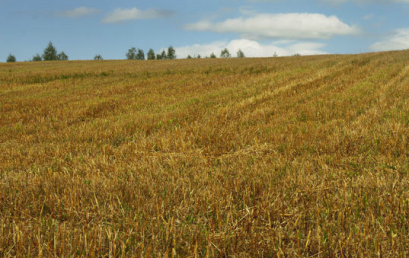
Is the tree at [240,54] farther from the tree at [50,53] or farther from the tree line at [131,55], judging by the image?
the tree at [50,53]

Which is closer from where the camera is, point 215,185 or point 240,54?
point 215,185

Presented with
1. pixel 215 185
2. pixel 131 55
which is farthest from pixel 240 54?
pixel 215 185

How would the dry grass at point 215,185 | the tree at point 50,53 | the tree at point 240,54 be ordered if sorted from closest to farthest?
the dry grass at point 215,185, the tree at point 50,53, the tree at point 240,54

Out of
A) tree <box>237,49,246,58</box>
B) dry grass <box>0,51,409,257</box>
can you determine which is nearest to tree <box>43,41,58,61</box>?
tree <box>237,49,246,58</box>

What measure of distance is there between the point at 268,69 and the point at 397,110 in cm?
1611

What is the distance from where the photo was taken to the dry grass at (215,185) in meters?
2.64

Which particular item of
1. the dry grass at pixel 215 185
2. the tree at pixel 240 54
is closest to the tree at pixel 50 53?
the tree at pixel 240 54

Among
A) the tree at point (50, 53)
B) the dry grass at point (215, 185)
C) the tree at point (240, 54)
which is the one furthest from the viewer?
the tree at point (240, 54)

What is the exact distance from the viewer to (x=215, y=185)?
382cm

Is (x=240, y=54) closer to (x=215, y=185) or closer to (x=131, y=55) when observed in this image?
(x=131, y=55)

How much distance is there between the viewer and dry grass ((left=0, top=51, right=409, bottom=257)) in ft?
8.67

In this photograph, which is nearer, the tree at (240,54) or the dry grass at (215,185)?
the dry grass at (215,185)

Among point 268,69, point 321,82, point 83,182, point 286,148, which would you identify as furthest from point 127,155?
point 268,69

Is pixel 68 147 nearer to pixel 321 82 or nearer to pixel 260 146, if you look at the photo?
pixel 260 146
